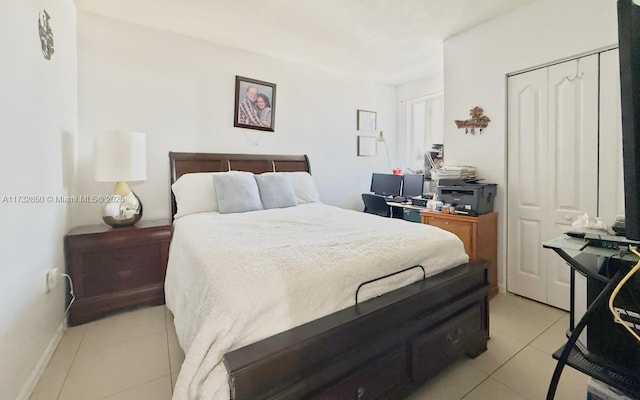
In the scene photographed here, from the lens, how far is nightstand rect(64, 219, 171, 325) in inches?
85.0

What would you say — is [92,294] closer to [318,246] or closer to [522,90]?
[318,246]

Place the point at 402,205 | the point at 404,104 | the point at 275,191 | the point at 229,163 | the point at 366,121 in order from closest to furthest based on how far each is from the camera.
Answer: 1. the point at 275,191
2. the point at 229,163
3. the point at 402,205
4. the point at 366,121
5. the point at 404,104

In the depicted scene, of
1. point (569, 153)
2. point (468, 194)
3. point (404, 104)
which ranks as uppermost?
point (404, 104)

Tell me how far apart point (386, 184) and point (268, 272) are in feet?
10.4

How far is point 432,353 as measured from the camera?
1457 millimetres

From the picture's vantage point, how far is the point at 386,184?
4094 millimetres

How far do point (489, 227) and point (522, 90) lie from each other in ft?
4.04

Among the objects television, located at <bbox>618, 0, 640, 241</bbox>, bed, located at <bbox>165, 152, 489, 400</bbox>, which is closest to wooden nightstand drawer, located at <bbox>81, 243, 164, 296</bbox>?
bed, located at <bbox>165, 152, 489, 400</bbox>

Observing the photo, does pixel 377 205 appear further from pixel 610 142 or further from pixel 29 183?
pixel 29 183

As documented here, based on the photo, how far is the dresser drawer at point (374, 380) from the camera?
3.75ft

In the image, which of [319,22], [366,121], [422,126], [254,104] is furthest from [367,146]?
[319,22]

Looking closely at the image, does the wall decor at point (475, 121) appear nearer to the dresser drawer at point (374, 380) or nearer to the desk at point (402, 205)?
the desk at point (402, 205)

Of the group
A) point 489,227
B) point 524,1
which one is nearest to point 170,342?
point 489,227

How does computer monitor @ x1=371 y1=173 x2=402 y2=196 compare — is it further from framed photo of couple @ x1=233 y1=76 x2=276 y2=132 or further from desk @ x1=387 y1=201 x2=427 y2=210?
framed photo of couple @ x1=233 y1=76 x2=276 y2=132
